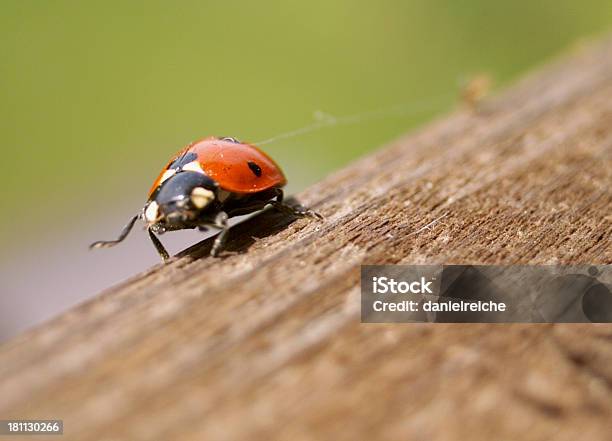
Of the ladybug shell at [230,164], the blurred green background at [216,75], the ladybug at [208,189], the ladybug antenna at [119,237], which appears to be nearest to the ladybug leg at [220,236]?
the ladybug at [208,189]

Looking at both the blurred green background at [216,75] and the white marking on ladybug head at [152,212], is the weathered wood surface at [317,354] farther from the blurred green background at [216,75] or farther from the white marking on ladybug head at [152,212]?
the blurred green background at [216,75]

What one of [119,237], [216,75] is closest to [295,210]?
[119,237]

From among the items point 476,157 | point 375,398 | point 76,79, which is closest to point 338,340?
point 375,398

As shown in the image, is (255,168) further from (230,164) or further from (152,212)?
(152,212)

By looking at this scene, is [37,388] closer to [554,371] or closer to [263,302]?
[263,302]

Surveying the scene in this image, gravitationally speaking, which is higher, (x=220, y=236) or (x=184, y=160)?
(x=184, y=160)

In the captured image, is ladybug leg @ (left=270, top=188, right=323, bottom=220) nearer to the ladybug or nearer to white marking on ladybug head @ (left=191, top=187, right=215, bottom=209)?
the ladybug

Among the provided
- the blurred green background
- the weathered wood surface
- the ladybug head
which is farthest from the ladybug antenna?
the blurred green background
